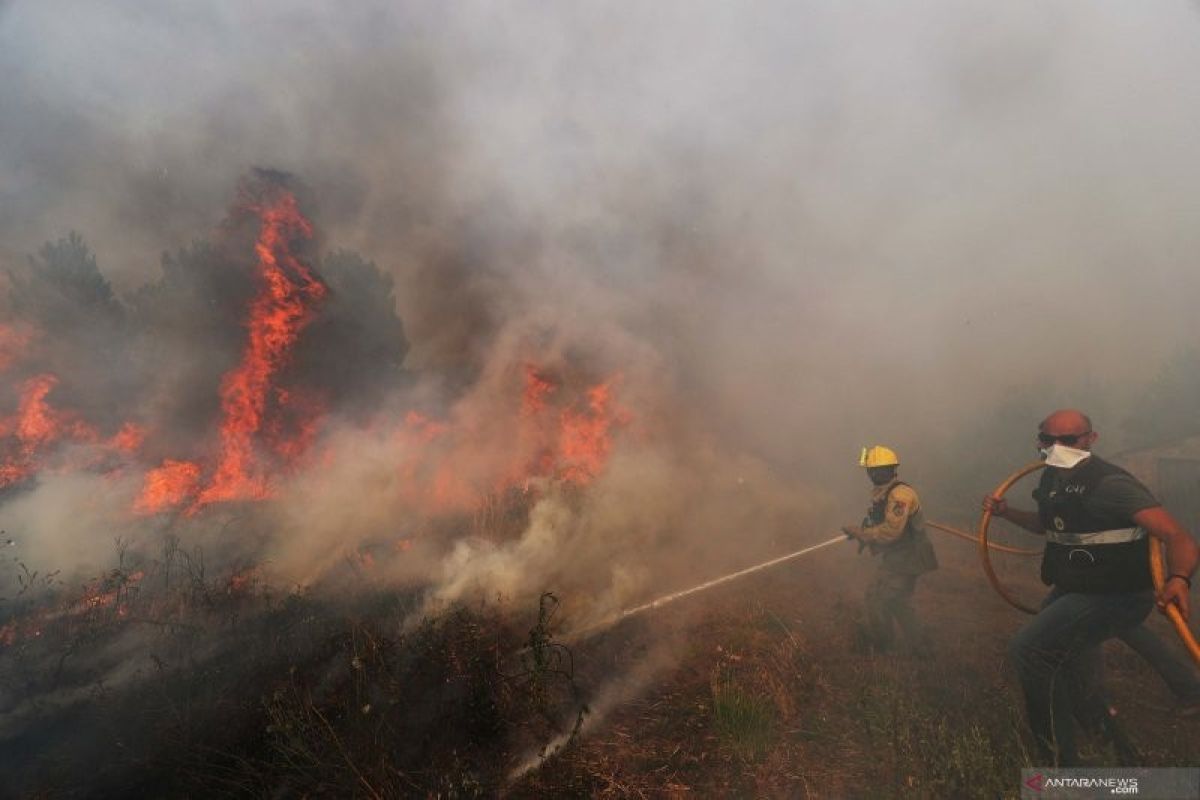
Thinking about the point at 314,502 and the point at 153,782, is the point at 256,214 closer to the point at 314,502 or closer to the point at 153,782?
the point at 314,502

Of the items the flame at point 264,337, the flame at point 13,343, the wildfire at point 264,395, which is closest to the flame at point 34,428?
the flame at point 13,343

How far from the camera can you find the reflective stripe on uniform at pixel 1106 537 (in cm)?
367

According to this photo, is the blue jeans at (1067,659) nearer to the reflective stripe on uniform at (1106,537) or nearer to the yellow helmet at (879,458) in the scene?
the reflective stripe on uniform at (1106,537)

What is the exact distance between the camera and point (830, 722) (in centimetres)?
459

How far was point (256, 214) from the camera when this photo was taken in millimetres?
14375

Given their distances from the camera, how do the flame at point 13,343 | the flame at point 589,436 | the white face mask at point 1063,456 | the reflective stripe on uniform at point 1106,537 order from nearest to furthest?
1. the reflective stripe on uniform at point 1106,537
2. the white face mask at point 1063,456
3. the flame at point 589,436
4. the flame at point 13,343

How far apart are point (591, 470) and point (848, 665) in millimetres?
6242

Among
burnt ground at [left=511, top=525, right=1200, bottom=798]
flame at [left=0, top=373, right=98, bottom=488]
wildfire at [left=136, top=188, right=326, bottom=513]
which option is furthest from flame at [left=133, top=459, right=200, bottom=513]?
burnt ground at [left=511, top=525, right=1200, bottom=798]

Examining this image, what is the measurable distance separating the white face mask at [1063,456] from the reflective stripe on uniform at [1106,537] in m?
0.52

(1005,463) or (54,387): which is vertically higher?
(54,387)

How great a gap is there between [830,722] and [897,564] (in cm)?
206

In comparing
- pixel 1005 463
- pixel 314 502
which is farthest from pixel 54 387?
pixel 1005 463

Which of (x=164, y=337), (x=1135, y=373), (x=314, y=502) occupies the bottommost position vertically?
(x=1135, y=373)

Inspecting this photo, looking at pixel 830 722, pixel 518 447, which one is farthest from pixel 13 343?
pixel 830 722
